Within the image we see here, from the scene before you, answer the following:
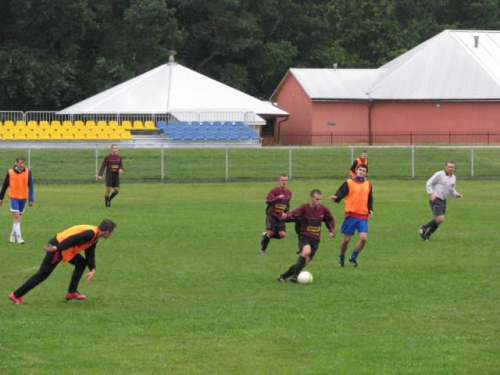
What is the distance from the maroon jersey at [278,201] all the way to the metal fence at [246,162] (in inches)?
1025

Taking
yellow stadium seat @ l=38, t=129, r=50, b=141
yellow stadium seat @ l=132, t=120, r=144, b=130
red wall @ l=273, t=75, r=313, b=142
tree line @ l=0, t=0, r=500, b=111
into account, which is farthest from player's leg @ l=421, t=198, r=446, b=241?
tree line @ l=0, t=0, r=500, b=111

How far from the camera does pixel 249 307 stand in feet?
52.5

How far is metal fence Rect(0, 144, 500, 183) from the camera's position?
48.7 metres

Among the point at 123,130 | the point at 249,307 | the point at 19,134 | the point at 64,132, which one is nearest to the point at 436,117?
the point at 123,130

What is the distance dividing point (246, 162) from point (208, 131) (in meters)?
6.64

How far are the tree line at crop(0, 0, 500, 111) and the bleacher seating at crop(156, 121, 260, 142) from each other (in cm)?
1374

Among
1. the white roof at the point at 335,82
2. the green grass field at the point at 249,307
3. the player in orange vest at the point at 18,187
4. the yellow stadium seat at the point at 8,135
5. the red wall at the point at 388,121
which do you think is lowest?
the green grass field at the point at 249,307

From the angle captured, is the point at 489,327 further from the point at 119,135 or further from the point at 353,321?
the point at 119,135

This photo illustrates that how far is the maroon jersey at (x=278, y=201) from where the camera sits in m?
22.0

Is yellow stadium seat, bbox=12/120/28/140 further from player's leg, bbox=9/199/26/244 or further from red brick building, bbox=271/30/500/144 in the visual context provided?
player's leg, bbox=9/199/26/244

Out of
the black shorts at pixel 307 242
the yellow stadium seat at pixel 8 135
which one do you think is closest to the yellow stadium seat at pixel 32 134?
the yellow stadium seat at pixel 8 135

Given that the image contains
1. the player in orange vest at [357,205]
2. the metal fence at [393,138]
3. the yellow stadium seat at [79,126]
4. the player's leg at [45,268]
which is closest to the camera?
the player's leg at [45,268]

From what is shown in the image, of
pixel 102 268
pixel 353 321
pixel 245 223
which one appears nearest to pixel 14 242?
pixel 102 268

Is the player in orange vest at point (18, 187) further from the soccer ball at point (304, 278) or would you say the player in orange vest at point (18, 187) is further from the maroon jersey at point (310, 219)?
the soccer ball at point (304, 278)
